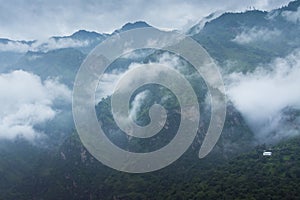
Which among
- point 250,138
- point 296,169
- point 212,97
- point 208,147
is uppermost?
point 212,97

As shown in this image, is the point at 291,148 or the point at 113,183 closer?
the point at 291,148

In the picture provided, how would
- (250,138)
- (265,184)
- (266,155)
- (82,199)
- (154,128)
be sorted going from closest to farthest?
1. (265,184)
2. (266,155)
3. (154,128)
4. (82,199)
5. (250,138)

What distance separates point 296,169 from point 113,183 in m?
69.0

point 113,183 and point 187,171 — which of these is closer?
point 187,171

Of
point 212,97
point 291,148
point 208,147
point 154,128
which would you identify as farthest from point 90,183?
point 291,148

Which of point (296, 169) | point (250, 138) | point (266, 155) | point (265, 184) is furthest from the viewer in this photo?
point (250, 138)

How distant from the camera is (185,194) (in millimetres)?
126000

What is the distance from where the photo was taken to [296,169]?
125 m

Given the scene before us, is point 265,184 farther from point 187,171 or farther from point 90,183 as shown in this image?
point 90,183

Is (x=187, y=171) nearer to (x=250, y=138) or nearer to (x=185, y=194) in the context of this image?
(x=185, y=194)

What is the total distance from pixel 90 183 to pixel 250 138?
68058 mm

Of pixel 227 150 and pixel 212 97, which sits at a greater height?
pixel 212 97

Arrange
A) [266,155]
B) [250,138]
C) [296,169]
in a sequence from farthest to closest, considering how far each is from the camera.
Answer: [250,138] → [266,155] → [296,169]

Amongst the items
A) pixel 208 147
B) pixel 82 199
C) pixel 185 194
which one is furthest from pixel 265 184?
pixel 82 199
